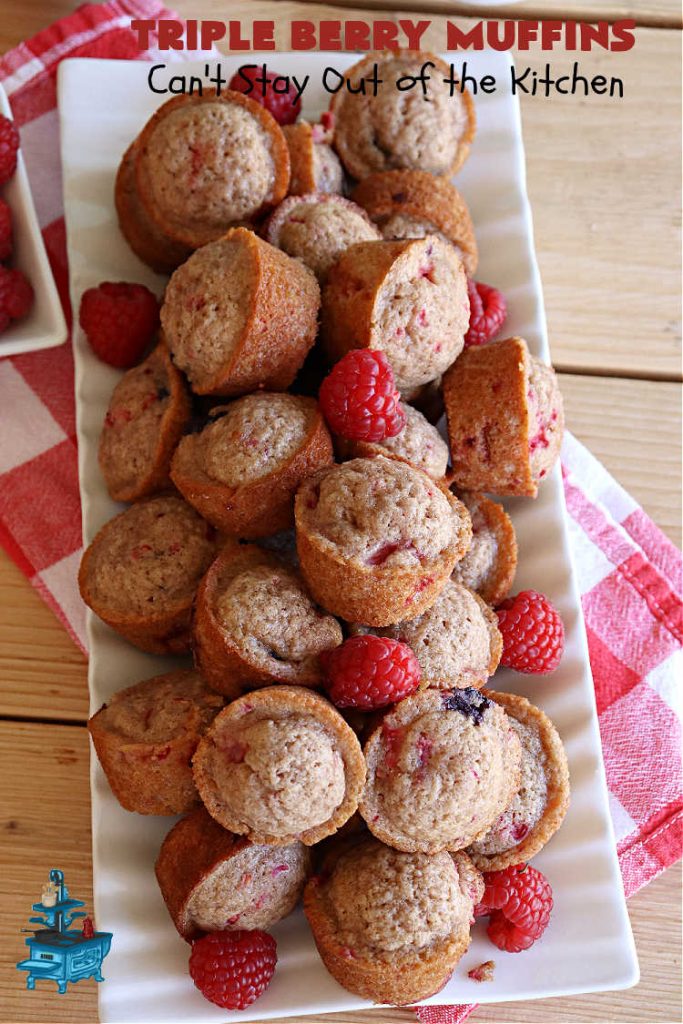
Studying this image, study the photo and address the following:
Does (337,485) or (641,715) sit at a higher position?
(337,485)

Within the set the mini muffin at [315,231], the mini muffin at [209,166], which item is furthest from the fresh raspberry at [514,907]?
the mini muffin at [209,166]

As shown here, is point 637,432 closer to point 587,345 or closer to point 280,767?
point 587,345

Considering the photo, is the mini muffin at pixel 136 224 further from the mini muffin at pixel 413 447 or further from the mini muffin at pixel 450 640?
the mini muffin at pixel 450 640

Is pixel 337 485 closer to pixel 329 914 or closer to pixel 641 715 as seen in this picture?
pixel 329 914

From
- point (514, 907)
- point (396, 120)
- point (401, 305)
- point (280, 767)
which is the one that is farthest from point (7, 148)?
point (514, 907)

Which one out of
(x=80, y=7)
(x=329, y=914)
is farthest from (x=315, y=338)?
(x=80, y=7)
